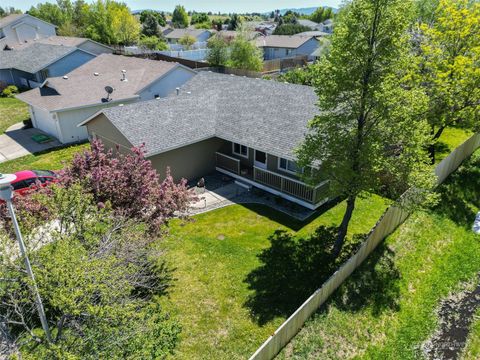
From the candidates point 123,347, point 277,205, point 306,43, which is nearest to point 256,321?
point 123,347

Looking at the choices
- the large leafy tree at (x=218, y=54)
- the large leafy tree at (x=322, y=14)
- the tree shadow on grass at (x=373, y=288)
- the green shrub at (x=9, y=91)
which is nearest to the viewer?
the tree shadow on grass at (x=373, y=288)

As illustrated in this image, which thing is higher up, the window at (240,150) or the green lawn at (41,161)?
the window at (240,150)

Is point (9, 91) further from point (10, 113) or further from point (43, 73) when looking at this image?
point (10, 113)

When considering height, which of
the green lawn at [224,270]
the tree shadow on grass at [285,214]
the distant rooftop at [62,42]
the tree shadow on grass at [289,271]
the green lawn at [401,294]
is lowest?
the green lawn at [401,294]

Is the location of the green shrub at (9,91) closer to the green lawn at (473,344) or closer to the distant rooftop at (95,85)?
the distant rooftop at (95,85)

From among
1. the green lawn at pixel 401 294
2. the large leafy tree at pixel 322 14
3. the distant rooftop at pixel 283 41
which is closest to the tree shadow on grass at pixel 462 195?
the green lawn at pixel 401 294

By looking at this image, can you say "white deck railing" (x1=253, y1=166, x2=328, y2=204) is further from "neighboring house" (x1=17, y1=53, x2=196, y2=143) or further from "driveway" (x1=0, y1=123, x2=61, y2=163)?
"driveway" (x1=0, y1=123, x2=61, y2=163)

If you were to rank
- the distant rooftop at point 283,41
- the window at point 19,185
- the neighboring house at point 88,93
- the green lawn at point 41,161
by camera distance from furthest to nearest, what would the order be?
the distant rooftop at point 283,41 < the neighboring house at point 88,93 < the green lawn at point 41,161 < the window at point 19,185

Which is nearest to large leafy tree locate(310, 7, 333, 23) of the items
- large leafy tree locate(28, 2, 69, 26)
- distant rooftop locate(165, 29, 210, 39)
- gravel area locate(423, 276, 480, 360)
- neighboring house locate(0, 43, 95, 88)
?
distant rooftop locate(165, 29, 210, 39)
